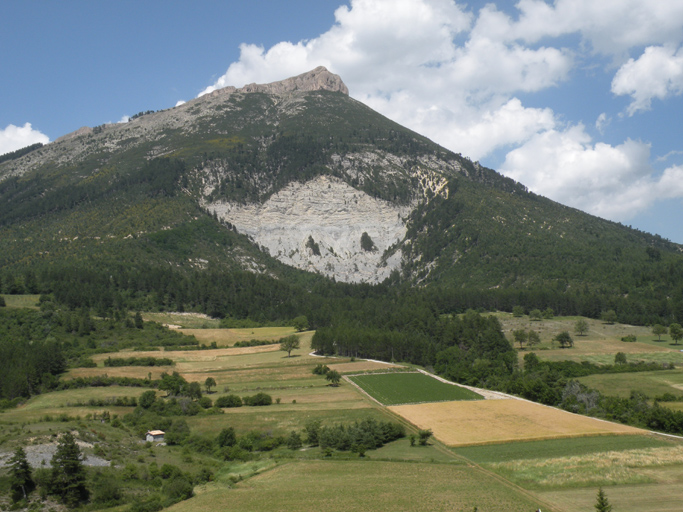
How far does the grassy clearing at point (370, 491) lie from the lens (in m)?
42.1

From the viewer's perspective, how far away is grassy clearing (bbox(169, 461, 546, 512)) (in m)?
42.1

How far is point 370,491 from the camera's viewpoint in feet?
149

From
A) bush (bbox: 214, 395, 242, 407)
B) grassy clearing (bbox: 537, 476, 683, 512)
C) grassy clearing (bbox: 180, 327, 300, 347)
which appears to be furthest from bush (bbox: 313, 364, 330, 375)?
grassy clearing (bbox: 537, 476, 683, 512)

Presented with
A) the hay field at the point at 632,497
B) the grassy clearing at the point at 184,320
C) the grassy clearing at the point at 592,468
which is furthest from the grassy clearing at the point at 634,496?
the grassy clearing at the point at 184,320

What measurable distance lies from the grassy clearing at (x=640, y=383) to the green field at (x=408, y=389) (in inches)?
771

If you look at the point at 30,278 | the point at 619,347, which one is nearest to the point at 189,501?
the point at 619,347

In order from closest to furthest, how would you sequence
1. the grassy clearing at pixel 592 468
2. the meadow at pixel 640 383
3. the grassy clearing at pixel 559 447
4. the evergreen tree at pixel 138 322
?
the grassy clearing at pixel 592 468 < the grassy clearing at pixel 559 447 < the meadow at pixel 640 383 < the evergreen tree at pixel 138 322

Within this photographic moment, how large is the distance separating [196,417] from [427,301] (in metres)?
107

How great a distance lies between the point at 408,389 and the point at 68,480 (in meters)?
53.3

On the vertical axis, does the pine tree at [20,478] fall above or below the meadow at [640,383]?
below

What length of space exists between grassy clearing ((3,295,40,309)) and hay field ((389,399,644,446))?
338ft

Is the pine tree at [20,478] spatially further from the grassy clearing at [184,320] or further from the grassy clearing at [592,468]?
the grassy clearing at [184,320]

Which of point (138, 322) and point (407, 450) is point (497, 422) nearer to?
point (407, 450)

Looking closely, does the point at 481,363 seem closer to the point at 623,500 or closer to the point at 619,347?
the point at 619,347
